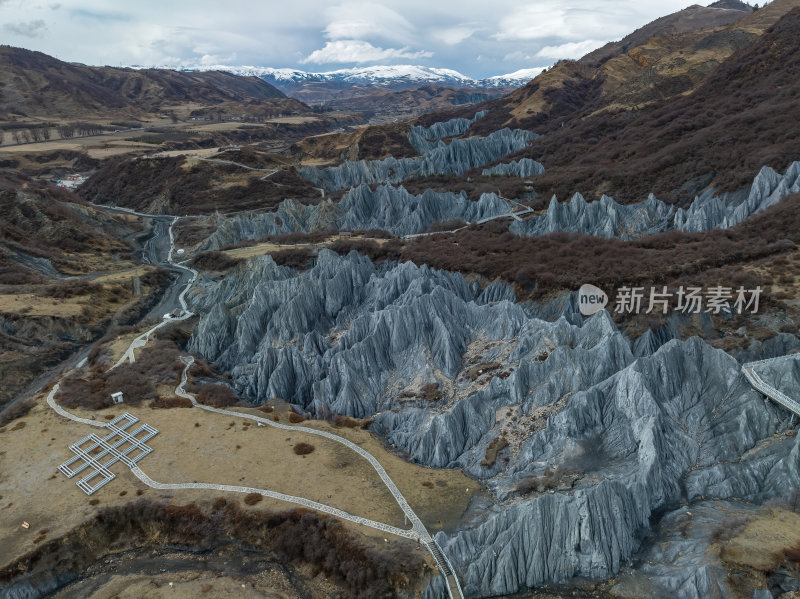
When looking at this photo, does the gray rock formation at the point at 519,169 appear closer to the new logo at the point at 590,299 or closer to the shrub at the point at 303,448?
the new logo at the point at 590,299

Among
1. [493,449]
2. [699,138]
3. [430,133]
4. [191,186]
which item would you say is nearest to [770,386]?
[493,449]

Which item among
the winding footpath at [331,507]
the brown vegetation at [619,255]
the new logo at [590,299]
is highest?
the brown vegetation at [619,255]

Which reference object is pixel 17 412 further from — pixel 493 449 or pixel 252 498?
pixel 493 449

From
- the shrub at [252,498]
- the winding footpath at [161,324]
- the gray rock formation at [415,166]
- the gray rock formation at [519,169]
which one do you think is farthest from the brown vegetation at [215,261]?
the gray rock formation at [519,169]

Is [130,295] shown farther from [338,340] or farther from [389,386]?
[389,386]

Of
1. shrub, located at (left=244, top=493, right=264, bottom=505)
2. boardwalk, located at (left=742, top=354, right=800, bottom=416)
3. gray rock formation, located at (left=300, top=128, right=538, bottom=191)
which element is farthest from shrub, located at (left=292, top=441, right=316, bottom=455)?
gray rock formation, located at (left=300, top=128, right=538, bottom=191)

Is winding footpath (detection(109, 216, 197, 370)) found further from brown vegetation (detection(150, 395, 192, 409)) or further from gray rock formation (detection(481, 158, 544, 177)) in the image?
gray rock formation (detection(481, 158, 544, 177))
